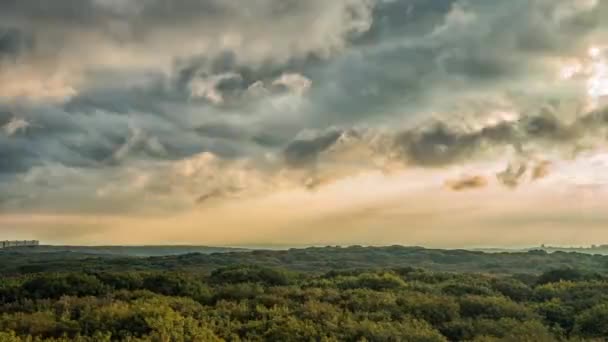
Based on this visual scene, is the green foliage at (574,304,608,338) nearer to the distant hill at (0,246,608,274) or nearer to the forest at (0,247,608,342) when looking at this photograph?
the forest at (0,247,608,342)

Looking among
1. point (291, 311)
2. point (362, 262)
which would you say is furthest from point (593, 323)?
point (362, 262)

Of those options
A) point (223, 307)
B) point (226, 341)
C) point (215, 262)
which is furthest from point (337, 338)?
point (215, 262)

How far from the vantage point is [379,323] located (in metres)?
16.2

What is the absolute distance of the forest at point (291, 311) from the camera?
14633 millimetres

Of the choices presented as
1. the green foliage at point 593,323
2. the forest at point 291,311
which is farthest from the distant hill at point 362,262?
the green foliage at point 593,323

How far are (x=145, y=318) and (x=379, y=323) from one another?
260 inches

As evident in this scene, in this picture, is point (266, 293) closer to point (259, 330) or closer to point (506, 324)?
point (259, 330)

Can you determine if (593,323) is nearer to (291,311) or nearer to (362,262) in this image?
(291,311)

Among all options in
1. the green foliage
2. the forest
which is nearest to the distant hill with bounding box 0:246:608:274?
the forest

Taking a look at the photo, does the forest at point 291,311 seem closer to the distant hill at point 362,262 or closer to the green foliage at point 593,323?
the green foliage at point 593,323

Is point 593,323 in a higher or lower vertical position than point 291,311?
lower

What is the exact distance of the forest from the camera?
14633mm

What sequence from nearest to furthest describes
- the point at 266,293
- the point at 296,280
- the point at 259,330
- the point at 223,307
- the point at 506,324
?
the point at 259,330 < the point at 506,324 < the point at 223,307 < the point at 266,293 < the point at 296,280

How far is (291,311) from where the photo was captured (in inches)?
693
